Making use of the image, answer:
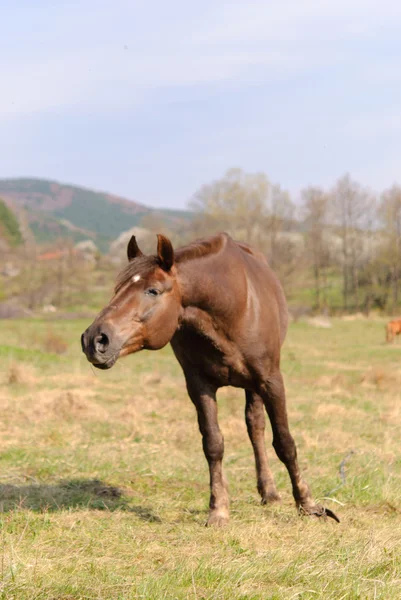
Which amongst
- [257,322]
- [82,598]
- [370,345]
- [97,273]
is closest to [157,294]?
[257,322]

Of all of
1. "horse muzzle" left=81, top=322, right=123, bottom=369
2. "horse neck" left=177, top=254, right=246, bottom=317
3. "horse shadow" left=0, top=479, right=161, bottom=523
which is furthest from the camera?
"horse shadow" left=0, top=479, right=161, bottom=523

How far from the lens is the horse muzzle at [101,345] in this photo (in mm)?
4422

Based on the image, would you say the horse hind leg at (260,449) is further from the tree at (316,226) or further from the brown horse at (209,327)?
the tree at (316,226)

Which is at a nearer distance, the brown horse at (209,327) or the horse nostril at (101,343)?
the horse nostril at (101,343)

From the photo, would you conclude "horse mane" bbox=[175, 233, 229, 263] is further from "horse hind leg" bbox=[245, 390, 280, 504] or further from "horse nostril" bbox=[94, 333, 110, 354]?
"horse hind leg" bbox=[245, 390, 280, 504]

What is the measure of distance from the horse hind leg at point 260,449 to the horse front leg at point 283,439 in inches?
15.7

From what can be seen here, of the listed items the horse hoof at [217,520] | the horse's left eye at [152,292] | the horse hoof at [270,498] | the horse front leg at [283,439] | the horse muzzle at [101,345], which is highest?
the horse's left eye at [152,292]

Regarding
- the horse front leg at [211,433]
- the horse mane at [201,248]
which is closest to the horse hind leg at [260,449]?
the horse front leg at [211,433]

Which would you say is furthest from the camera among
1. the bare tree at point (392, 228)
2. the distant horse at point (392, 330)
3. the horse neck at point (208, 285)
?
the bare tree at point (392, 228)

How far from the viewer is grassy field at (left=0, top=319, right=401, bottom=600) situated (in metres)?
3.83

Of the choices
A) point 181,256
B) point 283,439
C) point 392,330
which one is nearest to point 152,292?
point 181,256

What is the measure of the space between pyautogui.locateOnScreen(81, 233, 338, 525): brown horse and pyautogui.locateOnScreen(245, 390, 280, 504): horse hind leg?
0.03 m

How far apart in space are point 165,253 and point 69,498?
100 inches

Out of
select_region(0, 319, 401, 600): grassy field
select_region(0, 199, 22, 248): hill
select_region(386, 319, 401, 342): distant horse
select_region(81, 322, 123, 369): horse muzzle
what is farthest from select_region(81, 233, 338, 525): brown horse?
select_region(0, 199, 22, 248): hill
